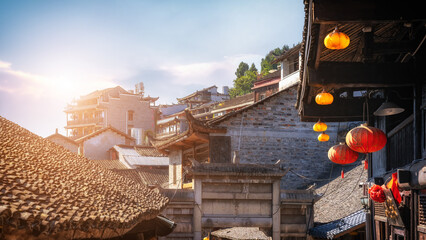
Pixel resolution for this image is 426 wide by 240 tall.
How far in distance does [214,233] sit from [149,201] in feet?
53.5

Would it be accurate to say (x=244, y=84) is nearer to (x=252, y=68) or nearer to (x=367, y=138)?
(x=252, y=68)

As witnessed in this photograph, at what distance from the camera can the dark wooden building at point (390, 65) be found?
22.2 ft

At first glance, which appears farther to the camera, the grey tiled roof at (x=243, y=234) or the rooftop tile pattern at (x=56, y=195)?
the grey tiled roof at (x=243, y=234)

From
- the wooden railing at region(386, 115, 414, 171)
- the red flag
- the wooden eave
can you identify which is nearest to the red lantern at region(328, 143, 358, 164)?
the wooden railing at region(386, 115, 414, 171)

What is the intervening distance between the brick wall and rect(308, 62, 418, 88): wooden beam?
41.1ft

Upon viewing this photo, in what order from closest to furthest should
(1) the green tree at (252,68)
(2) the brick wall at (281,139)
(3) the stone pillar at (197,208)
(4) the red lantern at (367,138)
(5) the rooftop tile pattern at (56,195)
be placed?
1. (5) the rooftop tile pattern at (56,195)
2. (4) the red lantern at (367,138)
3. (3) the stone pillar at (197,208)
4. (2) the brick wall at (281,139)
5. (1) the green tree at (252,68)

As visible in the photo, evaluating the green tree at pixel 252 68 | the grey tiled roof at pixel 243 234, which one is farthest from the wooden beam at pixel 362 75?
the green tree at pixel 252 68

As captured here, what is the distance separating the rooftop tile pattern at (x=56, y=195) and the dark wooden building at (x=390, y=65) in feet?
12.7

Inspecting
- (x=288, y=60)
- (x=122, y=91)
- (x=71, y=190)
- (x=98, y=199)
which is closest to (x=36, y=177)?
(x=71, y=190)

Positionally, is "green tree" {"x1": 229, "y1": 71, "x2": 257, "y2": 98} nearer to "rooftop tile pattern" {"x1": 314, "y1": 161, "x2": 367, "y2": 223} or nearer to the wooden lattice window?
"rooftop tile pattern" {"x1": 314, "y1": 161, "x2": 367, "y2": 223}

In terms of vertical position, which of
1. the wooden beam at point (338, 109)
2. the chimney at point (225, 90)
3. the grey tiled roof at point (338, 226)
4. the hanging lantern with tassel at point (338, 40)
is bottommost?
the grey tiled roof at point (338, 226)

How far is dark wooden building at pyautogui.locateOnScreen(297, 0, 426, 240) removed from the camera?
22.2 feet

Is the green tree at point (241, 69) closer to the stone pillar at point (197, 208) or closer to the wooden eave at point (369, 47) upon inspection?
the stone pillar at point (197, 208)

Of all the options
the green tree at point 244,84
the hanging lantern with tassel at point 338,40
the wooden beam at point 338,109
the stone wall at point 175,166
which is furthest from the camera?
the green tree at point 244,84
